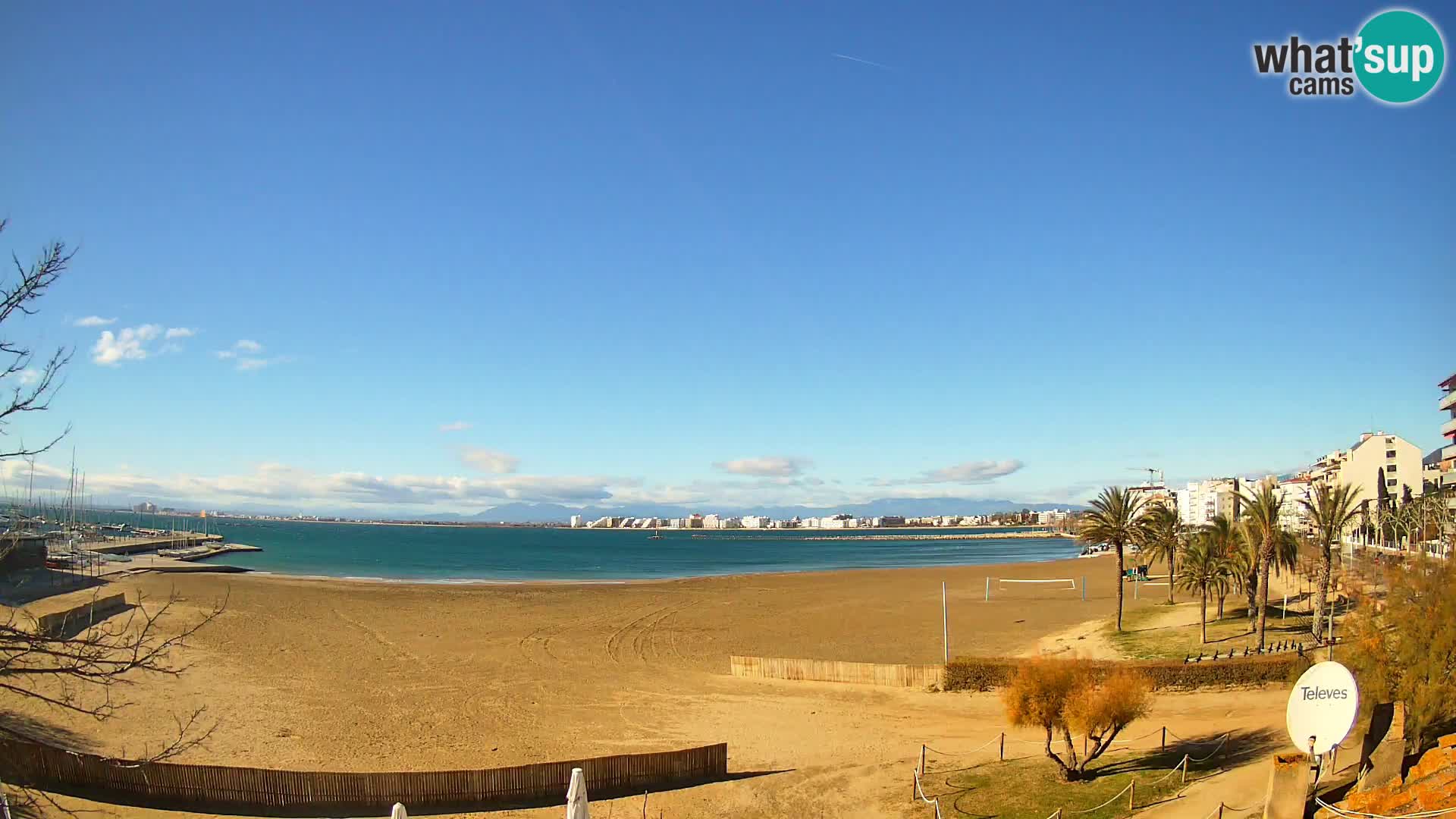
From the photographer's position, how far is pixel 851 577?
88625 mm

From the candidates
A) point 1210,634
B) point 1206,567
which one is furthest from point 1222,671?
point 1206,567

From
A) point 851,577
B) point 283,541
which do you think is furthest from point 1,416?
point 283,541

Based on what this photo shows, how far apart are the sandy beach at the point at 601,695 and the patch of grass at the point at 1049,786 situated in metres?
1.11

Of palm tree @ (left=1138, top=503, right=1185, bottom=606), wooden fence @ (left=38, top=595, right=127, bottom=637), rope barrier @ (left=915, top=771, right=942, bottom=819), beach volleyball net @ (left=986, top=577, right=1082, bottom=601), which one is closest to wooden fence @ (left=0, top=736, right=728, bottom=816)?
rope barrier @ (left=915, top=771, right=942, bottom=819)

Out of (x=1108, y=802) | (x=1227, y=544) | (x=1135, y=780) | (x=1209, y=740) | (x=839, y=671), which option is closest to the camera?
(x=1108, y=802)

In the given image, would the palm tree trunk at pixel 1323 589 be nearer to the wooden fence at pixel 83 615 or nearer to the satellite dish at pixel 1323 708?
the satellite dish at pixel 1323 708

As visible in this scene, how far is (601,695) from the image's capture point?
3011cm

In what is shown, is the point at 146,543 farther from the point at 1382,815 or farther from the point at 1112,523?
the point at 1382,815

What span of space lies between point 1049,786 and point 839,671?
1184cm

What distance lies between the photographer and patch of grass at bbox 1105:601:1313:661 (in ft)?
105

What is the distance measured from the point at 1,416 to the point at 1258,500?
128 ft

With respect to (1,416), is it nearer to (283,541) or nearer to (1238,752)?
(1238,752)

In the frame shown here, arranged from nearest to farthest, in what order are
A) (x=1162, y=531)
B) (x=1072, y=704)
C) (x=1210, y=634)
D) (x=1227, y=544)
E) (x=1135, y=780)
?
1. (x=1135, y=780)
2. (x=1072, y=704)
3. (x=1210, y=634)
4. (x=1227, y=544)
5. (x=1162, y=531)

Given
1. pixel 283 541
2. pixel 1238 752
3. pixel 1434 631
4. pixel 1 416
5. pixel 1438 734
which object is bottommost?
pixel 283 541
